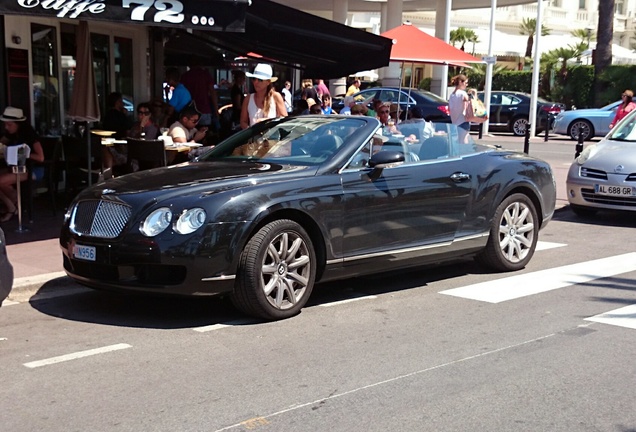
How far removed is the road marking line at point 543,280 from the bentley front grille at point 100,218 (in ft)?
9.97

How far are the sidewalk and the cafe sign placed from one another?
2403 mm

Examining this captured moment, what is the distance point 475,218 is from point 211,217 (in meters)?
2.94

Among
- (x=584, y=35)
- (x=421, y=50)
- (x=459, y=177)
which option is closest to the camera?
(x=459, y=177)

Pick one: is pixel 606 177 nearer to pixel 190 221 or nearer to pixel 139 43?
pixel 190 221

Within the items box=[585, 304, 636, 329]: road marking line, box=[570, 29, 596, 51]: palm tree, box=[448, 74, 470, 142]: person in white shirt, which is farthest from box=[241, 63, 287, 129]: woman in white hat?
box=[570, 29, 596, 51]: palm tree

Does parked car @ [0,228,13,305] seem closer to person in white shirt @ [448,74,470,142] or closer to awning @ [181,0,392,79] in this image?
awning @ [181,0,392,79]

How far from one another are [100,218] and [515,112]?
25.3 meters

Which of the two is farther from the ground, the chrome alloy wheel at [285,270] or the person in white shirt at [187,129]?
the person in white shirt at [187,129]

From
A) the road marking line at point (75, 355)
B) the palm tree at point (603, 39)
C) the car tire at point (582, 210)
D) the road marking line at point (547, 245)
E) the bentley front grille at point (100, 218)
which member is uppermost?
the palm tree at point (603, 39)

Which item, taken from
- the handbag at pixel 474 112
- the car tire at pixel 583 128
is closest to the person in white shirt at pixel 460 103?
the handbag at pixel 474 112

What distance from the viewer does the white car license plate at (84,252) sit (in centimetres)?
634

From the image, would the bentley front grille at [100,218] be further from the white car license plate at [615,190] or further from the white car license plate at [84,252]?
the white car license plate at [615,190]

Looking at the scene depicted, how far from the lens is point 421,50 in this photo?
46.4 feet

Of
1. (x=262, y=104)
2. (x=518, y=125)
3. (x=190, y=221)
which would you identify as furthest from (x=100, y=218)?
(x=518, y=125)
